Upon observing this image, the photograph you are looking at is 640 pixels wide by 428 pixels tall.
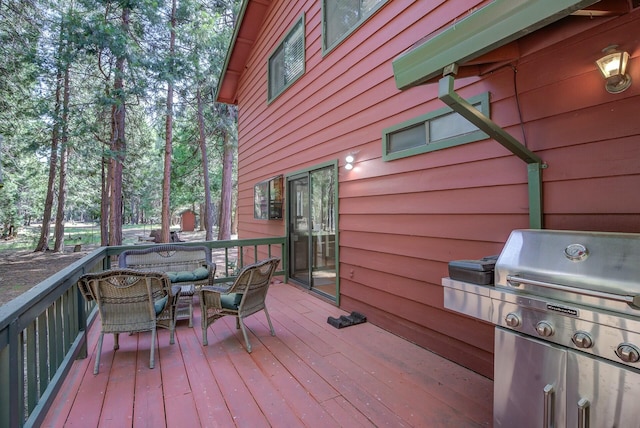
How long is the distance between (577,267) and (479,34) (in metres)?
1.11

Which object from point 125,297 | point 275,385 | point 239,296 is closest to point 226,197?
point 239,296

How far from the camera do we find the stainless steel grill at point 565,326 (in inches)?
45.5

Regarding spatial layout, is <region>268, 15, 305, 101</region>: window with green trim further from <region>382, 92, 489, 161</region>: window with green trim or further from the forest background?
the forest background

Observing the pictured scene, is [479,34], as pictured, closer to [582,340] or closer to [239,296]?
[582,340]

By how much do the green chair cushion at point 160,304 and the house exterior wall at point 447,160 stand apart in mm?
2061

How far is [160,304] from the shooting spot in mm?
3025

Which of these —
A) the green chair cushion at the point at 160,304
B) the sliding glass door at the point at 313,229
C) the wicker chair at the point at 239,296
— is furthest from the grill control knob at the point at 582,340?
the sliding glass door at the point at 313,229

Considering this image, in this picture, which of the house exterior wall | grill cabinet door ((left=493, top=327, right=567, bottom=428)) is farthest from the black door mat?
grill cabinet door ((left=493, top=327, right=567, bottom=428))

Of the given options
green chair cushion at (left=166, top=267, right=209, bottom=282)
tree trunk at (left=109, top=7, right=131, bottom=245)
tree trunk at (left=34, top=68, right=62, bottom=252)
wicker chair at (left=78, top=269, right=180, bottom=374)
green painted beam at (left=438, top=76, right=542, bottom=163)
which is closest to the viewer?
green painted beam at (left=438, top=76, right=542, bottom=163)

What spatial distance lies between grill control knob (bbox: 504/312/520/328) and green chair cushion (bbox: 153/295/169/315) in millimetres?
2771

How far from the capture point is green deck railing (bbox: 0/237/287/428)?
4.72 ft

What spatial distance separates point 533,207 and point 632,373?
117cm

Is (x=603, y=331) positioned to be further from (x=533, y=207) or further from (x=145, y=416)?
(x=145, y=416)

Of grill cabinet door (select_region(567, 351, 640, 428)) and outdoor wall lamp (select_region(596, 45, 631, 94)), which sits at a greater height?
outdoor wall lamp (select_region(596, 45, 631, 94))
